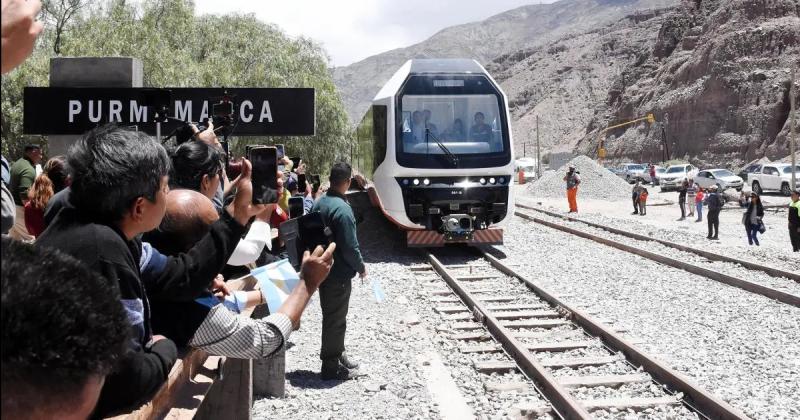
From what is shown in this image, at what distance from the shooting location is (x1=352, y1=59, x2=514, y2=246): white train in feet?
43.5

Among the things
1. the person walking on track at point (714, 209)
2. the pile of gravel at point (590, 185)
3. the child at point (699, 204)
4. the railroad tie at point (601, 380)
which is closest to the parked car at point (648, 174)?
the pile of gravel at point (590, 185)

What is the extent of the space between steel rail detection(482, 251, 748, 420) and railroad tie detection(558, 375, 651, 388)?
0.18 m

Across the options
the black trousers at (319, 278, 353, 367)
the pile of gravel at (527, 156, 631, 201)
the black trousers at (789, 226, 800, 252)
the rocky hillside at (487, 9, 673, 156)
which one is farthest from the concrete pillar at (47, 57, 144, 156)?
the rocky hillside at (487, 9, 673, 156)

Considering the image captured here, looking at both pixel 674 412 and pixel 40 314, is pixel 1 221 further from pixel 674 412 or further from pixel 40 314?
pixel 674 412

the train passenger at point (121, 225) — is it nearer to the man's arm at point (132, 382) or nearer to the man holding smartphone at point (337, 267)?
the man's arm at point (132, 382)

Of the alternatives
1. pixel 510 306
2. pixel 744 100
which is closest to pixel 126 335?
pixel 510 306

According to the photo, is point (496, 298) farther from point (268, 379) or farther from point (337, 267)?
point (268, 379)

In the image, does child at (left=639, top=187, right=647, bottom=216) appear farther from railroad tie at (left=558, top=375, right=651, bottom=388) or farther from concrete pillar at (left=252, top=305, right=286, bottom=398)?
concrete pillar at (left=252, top=305, right=286, bottom=398)

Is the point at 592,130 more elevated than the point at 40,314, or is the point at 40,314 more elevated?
the point at 592,130

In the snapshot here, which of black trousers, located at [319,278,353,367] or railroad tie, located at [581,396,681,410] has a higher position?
black trousers, located at [319,278,353,367]

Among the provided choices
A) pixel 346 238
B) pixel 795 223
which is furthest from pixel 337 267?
pixel 795 223

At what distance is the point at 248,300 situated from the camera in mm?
3977

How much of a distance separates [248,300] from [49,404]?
2637mm

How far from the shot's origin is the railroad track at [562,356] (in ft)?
18.0
